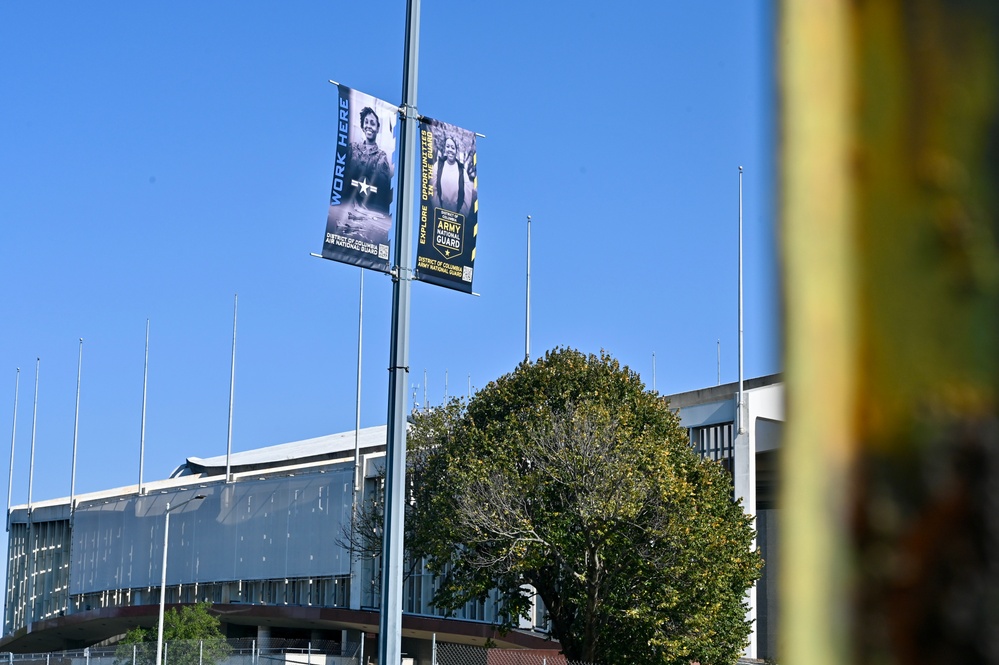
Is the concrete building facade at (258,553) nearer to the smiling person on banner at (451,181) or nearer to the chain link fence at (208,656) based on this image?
the chain link fence at (208,656)

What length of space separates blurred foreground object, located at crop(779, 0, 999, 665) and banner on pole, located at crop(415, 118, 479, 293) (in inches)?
494

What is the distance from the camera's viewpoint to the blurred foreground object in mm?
580

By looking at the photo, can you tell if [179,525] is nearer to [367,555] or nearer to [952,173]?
[367,555]

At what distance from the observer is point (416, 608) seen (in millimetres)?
47656

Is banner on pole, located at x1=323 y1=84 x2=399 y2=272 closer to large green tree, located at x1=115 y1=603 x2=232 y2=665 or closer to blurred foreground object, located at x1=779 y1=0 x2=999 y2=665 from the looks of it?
blurred foreground object, located at x1=779 y1=0 x2=999 y2=665

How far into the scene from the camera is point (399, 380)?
12.1 metres

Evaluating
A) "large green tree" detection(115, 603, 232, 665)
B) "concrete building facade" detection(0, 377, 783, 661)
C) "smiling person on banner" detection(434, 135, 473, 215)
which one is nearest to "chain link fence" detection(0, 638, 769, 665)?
"large green tree" detection(115, 603, 232, 665)

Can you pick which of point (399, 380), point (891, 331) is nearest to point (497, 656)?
point (399, 380)

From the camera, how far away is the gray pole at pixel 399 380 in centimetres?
1162

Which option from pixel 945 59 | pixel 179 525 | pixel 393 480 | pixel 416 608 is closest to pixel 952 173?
pixel 945 59

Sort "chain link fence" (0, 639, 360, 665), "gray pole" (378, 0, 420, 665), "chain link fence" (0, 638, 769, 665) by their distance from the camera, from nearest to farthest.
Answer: "gray pole" (378, 0, 420, 665)
"chain link fence" (0, 638, 769, 665)
"chain link fence" (0, 639, 360, 665)

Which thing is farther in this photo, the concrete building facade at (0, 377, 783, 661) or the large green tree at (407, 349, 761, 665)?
the concrete building facade at (0, 377, 783, 661)

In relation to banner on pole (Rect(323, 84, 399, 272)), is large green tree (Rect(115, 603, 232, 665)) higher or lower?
lower

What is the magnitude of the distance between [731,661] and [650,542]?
3.33m
